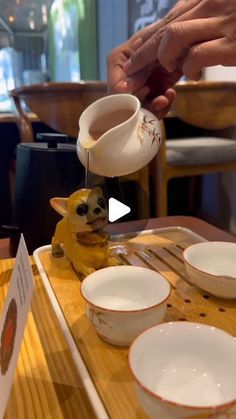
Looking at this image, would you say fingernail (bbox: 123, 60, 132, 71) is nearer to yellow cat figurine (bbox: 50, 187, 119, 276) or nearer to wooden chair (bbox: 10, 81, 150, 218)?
yellow cat figurine (bbox: 50, 187, 119, 276)

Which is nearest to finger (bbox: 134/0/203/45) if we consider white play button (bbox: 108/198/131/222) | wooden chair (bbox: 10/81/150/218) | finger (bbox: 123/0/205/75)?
finger (bbox: 123/0/205/75)

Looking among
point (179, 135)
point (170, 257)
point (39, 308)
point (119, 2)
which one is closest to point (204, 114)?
point (179, 135)

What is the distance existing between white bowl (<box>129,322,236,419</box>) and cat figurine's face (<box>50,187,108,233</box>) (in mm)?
209

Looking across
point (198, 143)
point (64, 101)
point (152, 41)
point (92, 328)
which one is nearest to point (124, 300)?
point (92, 328)

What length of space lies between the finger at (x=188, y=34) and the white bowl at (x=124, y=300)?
1.02 ft

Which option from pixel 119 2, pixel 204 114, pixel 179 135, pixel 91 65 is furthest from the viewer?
pixel 91 65

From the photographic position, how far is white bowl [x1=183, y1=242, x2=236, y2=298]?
19.6 inches

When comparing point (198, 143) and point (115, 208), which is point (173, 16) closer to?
point (115, 208)

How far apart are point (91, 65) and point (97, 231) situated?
3321 mm

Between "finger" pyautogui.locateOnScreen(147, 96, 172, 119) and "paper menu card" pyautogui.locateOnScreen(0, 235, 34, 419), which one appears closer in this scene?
"paper menu card" pyautogui.locateOnScreen(0, 235, 34, 419)

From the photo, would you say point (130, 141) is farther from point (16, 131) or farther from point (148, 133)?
point (16, 131)

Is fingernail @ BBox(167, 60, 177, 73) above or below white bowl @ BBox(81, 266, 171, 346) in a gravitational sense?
above

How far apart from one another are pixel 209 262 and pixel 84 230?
185 mm

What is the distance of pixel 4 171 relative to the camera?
Answer: 2107 millimetres
